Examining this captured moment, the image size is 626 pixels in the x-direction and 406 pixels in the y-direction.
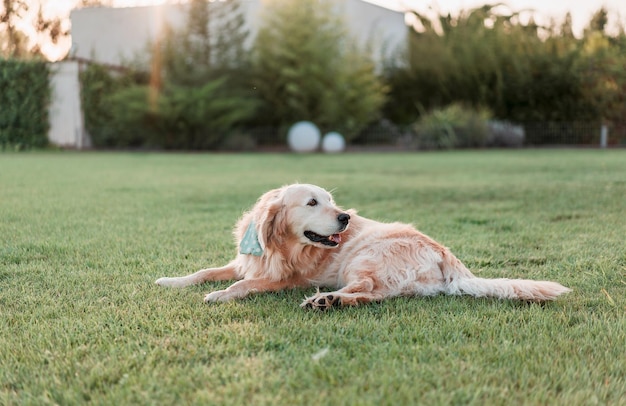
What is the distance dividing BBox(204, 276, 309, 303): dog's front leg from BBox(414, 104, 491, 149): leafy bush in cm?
1497

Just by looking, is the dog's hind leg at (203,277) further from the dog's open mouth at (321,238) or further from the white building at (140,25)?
the white building at (140,25)

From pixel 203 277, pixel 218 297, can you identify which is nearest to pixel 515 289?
pixel 218 297

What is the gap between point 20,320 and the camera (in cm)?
209

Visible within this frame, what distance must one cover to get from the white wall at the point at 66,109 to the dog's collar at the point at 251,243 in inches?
632

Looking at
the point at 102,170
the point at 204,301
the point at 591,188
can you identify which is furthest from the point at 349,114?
the point at 204,301

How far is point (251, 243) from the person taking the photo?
8.74 ft

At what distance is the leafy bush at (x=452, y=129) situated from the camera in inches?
670

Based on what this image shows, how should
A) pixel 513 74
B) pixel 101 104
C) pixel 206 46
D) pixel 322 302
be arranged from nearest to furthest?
pixel 322 302
pixel 101 104
pixel 206 46
pixel 513 74

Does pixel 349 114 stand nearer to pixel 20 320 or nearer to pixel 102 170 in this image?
pixel 102 170

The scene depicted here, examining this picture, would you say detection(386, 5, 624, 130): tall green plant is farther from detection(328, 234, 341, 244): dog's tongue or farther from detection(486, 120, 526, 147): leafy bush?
detection(328, 234, 341, 244): dog's tongue

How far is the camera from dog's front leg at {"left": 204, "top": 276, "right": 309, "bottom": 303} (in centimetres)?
239

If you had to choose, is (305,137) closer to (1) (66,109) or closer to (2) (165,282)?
(1) (66,109)

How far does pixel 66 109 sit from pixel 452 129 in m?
11.4

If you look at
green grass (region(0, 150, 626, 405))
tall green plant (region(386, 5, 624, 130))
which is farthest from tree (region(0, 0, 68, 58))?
green grass (region(0, 150, 626, 405))
